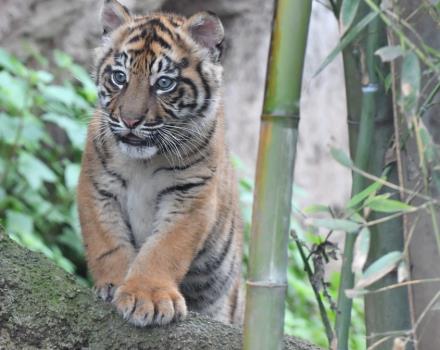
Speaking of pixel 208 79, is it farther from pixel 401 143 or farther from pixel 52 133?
pixel 52 133

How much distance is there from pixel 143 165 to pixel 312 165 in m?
4.91

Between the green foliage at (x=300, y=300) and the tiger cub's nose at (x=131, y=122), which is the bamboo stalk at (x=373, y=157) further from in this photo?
the green foliage at (x=300, y=300)

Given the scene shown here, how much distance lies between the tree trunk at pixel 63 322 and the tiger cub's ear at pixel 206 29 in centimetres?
131

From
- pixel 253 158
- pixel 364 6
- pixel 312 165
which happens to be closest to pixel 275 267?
pixel 364 6

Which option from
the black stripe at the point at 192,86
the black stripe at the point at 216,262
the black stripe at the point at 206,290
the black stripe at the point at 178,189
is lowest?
the black stripe at the point at 206,290

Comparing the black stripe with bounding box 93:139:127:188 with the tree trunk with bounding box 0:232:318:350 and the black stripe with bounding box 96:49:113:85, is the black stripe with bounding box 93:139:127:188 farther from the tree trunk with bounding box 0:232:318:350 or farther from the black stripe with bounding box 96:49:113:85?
the tree trunk with bounding box 0:232:318:350

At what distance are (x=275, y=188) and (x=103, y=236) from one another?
1.57m

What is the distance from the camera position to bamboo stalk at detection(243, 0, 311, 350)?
73.2 inches

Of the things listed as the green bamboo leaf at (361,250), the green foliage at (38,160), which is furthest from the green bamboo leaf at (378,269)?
the green foliage at (38,160)

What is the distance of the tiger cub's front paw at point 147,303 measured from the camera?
2.56 metres

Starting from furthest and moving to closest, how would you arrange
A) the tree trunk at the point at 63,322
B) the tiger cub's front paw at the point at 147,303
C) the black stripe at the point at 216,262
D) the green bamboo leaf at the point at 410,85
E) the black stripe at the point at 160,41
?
the black stripe at the point at 216,262
the black stripe at the point at 160,41
the tiger cub's front paw at the point at 147,303
the tree trunk at the point at 63,322
the green bamboo leaf at the point at 410,85

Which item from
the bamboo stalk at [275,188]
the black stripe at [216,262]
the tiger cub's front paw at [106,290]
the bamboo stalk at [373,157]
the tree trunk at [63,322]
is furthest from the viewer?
the black stripe at [216,262]

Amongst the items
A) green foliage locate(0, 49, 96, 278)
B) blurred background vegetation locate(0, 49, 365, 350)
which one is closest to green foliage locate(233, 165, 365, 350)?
blurred background vegetation locate(0, 49, 365, 350)

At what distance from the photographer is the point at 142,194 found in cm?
337
